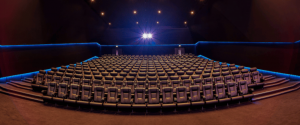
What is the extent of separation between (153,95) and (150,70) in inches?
159

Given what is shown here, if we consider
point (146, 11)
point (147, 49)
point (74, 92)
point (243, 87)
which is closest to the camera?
point (74, 92)

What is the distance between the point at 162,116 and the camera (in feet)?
15.8

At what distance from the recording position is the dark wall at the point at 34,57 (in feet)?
28.7

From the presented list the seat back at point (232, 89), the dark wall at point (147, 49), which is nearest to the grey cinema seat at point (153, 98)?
the seat back at point (232, 89)

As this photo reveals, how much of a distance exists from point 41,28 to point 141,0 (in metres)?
8.50

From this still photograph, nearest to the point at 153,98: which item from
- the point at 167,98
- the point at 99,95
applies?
the point at 167,98

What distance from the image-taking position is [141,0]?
558 inches

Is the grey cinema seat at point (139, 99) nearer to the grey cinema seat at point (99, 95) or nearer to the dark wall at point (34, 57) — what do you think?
the grey cinema seat at point (99, 95)

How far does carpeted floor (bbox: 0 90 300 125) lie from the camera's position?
4.29 metres

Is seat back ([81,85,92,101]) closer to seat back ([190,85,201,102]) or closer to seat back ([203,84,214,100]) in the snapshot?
seat back ([190,85,201,102])

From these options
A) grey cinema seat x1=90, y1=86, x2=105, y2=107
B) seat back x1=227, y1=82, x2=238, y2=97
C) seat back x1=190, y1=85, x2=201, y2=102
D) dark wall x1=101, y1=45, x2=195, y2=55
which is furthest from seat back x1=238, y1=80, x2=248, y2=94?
dark wall x1=101, y1=45, x2=195, y2=55

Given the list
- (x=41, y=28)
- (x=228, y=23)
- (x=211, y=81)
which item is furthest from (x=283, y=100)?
(x=41, y=28)

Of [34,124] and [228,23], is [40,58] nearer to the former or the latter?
[34,124]

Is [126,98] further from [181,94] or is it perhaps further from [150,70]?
[150,70]
